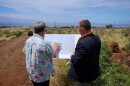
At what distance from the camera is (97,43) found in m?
6.13

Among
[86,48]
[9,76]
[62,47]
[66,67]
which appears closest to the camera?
[86,48]

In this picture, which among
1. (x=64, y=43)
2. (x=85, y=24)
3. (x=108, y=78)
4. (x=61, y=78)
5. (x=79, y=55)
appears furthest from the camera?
(x=61, y=78)

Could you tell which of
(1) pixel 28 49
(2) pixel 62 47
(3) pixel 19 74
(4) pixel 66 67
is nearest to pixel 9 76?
(3) pixel 19 74

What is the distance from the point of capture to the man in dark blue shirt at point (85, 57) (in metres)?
5.88

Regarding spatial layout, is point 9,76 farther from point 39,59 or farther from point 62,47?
point 39,59

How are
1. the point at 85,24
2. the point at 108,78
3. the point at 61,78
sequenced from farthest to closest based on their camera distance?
1. the point at 61,78
2. the point at 108,78
3. the point at 85,24

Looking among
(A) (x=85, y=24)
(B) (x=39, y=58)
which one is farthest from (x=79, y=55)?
(B) (x=39, y=58)

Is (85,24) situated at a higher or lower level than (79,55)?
higher

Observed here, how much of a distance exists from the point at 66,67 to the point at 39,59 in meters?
3.71

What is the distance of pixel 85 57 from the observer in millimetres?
5902

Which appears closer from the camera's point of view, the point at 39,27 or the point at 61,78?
the point at 39,27

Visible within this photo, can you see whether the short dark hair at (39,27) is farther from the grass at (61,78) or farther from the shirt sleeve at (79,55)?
the grass at (61,78)

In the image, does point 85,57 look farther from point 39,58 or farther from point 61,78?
point 61,78

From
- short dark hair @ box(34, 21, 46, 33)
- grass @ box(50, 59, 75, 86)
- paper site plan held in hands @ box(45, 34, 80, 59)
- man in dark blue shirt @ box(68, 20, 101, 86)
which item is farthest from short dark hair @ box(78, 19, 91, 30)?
grass @ box(50, 59, 75, 86)
